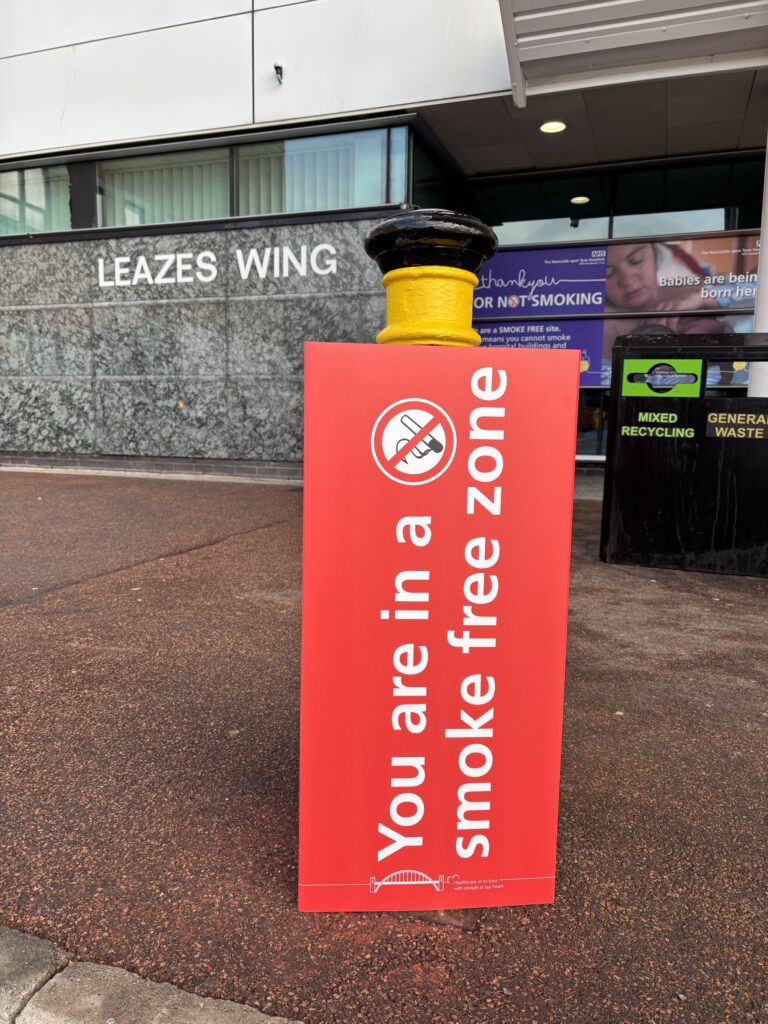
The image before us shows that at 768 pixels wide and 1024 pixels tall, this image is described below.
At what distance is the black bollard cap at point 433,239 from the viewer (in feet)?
5.60

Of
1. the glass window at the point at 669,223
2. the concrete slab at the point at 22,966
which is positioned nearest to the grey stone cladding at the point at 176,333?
the glass window at the point at 669,223

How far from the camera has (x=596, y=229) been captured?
10.8 m

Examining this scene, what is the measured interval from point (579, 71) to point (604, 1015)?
8.78m

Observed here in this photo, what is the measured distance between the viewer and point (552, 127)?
9.80 m

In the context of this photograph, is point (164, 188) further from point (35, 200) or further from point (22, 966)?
point (22, 966)

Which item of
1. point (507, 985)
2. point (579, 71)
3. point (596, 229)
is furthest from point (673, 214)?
point (507, 985)

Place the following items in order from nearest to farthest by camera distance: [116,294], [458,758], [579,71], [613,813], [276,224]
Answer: [458,758], [613,813], [579,71], [276,224], [116,294]

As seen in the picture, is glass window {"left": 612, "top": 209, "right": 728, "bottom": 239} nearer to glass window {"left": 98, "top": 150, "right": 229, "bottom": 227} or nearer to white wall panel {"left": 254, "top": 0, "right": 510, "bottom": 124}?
white wall panel {"left": 254, "top": 0, "right": 510, "bottom": 124}

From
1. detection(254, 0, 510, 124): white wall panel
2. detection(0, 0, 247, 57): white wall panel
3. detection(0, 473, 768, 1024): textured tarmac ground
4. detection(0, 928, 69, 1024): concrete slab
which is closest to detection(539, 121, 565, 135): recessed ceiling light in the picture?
detection(254, 0, 510, 124): white wall panel

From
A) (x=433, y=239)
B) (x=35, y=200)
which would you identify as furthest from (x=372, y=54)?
(x=433, y=239)

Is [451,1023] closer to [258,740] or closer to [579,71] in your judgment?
[258,740]

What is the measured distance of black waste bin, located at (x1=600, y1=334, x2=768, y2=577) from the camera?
5000 mm

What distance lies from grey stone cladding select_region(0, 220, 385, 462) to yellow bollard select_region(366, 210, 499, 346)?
8262 mm

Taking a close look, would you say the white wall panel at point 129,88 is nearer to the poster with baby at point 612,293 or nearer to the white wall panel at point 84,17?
the white wall panel at point 84,17
